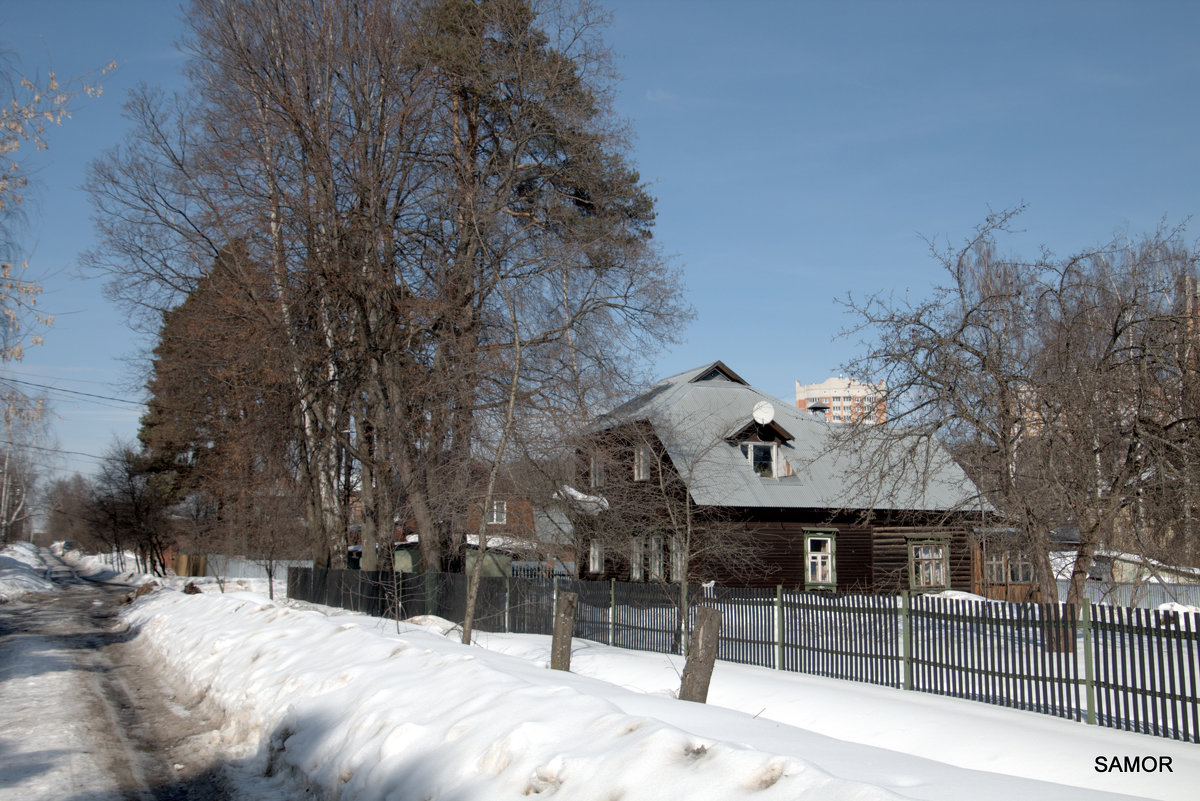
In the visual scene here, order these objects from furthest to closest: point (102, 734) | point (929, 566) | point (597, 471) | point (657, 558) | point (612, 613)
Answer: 1. point (929, 566)
2. point (657, 558)
3. point (597, 471)
4. point (612, 613)
5. point (102, 734)

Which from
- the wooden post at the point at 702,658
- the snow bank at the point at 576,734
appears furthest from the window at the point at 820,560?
the wooden post at the point at 702,658

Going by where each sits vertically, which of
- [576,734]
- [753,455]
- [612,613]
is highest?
[753,455]

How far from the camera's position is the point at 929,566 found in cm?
3303

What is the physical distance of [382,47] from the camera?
24875 mm

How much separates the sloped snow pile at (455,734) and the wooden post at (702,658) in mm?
1132

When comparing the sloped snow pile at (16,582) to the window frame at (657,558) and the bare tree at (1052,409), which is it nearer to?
the window frame at (657,558)

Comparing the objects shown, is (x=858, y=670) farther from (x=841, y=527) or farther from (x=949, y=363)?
(x=841, y=527)

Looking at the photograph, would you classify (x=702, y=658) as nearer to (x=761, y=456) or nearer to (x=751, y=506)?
(x=751, y=506)

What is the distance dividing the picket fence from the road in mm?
6216

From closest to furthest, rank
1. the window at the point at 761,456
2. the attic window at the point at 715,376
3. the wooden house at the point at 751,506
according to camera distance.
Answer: the wooden house at the point at 751,506, the window at the point at 761,456, the attic window at the point at 715,376

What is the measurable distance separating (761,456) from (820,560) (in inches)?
155

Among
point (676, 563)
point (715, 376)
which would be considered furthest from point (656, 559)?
point (715, 376)

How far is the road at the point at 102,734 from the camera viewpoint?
7.89 metres

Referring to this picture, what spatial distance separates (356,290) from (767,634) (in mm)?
14178
